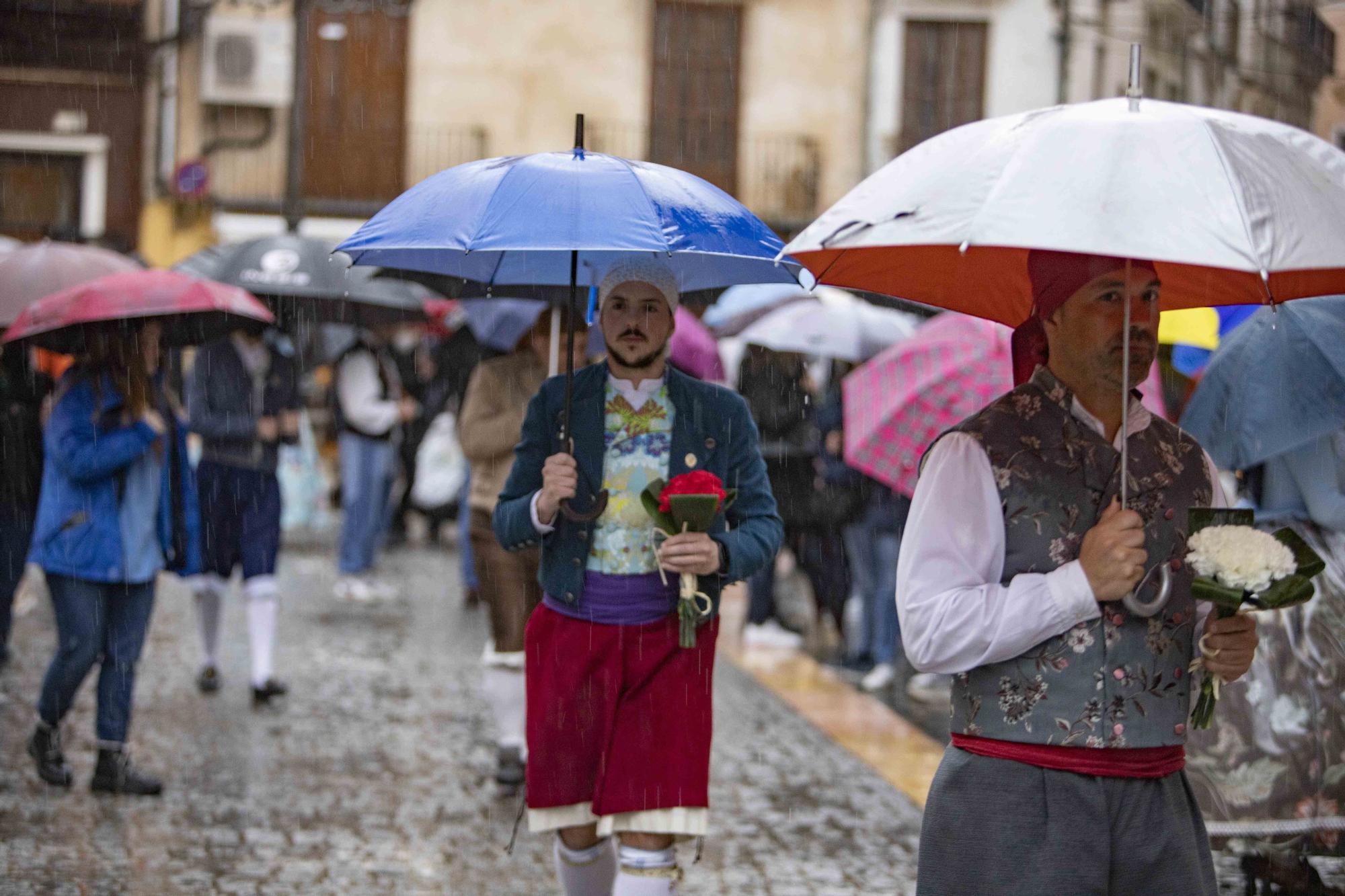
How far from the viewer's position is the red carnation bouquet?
4371mm

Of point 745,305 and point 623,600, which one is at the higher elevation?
point 745,305

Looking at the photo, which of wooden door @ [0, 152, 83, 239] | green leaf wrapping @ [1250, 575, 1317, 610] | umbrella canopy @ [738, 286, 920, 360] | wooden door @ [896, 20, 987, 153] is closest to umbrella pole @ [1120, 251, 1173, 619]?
green leaf wrapping @ [1250, 575, 1317, 610]

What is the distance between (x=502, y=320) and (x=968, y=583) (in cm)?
425

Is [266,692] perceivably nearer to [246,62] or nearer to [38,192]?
[38,192]

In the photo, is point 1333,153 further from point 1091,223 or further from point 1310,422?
point 1310,422

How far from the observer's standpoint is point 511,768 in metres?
6.98

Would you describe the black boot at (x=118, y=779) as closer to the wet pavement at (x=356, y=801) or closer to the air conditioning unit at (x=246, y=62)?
the wet pavement at (x=356, y=801)

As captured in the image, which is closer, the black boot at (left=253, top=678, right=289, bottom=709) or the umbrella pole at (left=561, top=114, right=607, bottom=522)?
the umbrella pole at (left=561, top=114, right=607, bottom=522)

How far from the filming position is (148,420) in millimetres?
6738

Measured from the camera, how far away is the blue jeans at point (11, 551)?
8.19 m

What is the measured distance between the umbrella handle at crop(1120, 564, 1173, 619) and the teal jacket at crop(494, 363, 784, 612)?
1.54 meters

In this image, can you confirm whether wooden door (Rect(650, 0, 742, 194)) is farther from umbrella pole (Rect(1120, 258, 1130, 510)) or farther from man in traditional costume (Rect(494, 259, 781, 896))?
umbrella pole (Rect(1120, 258, 1130, 510))

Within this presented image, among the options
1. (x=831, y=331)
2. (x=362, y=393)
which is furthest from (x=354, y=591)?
(x=831, y=331)

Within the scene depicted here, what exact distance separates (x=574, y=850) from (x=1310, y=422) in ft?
8.08
